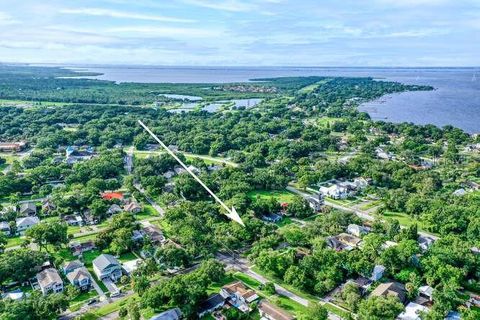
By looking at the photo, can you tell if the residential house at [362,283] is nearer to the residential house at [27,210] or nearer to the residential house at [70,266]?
the residential house at [70,266]

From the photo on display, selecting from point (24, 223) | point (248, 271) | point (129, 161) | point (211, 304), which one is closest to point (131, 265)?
point (211, 304)

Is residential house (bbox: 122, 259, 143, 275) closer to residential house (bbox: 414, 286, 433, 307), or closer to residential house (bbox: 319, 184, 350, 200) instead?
residential house (bbox: 414, 286, 433, 307)

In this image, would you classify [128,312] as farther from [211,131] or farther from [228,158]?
[211,131]

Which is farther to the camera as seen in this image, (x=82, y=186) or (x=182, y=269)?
(x=82, y=186)

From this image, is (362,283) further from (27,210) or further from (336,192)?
(27,210)

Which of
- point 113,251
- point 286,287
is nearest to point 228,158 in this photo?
point 113,251

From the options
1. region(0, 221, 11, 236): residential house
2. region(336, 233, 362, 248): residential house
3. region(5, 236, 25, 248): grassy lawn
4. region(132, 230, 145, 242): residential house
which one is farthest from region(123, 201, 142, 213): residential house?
region(336, 233, 362, 248): residential house

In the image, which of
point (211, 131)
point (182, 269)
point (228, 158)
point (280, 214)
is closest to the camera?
point (182, 269)
